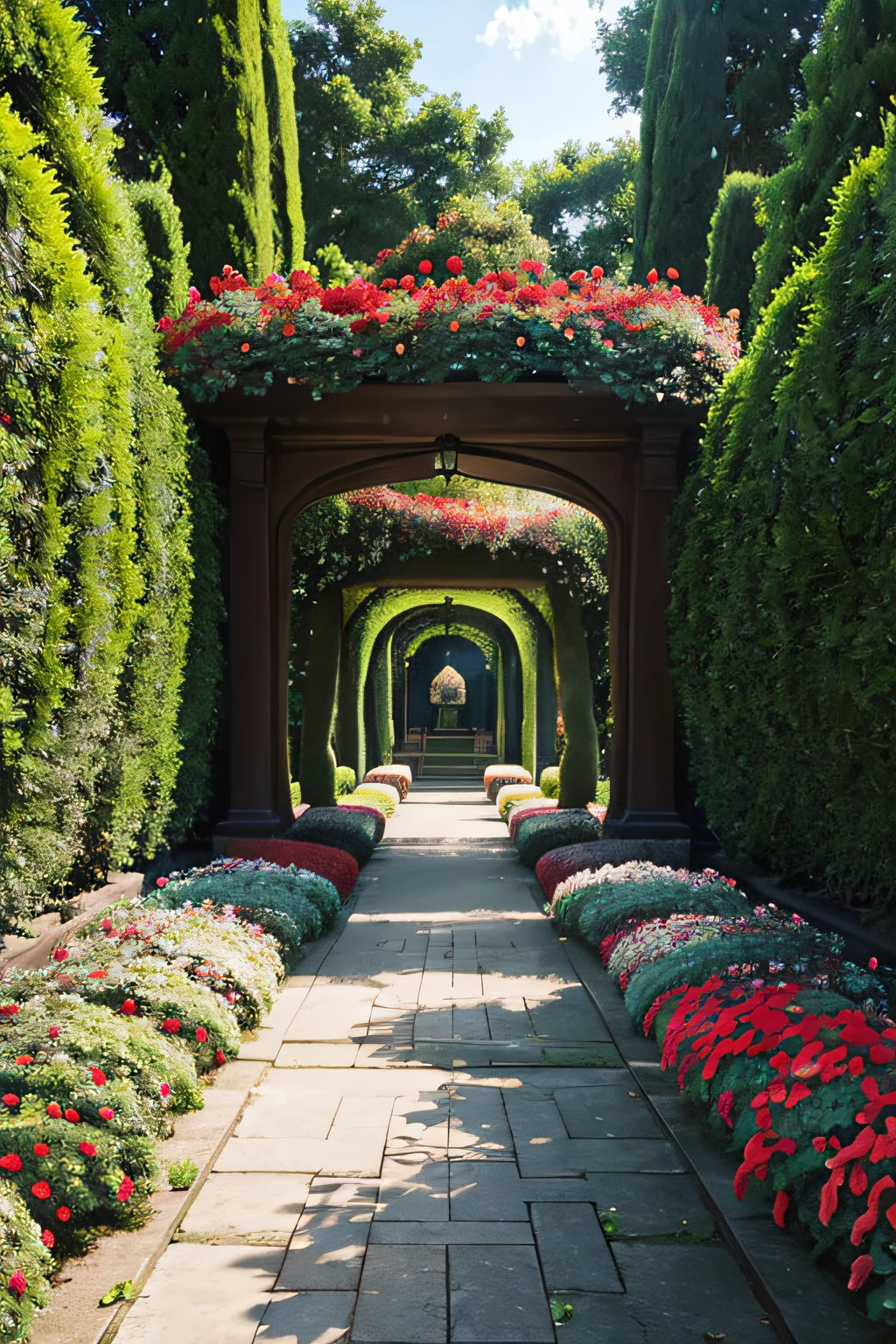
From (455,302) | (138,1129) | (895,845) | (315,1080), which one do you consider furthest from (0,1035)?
(455,302)

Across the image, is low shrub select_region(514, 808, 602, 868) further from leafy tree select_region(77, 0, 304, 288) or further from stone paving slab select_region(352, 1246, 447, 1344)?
stone paving slab select_region(352, 1246, 447, 1344)

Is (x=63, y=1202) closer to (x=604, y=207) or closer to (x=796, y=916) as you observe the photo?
(x=796, y=916)

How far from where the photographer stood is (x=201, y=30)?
8.31 metres

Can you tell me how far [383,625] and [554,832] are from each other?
10.3 metres

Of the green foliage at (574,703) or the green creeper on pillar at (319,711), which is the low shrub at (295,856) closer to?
the green creeper on pillar at (319,711)

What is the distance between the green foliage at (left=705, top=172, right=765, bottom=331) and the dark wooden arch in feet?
3.59

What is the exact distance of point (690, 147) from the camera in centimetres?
983

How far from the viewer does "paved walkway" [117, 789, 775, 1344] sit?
2438mm

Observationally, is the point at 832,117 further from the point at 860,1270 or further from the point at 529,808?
the point at 529,808

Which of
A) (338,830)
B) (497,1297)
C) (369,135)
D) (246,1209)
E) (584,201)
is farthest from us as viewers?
(584,201)

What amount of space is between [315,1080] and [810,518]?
3.05 m

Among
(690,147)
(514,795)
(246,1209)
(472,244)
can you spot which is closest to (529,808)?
(514,795)

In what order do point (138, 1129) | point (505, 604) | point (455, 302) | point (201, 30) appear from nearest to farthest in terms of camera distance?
point (138, 1129) < point (455, 302) < point (201, 30) < point (505, 604)

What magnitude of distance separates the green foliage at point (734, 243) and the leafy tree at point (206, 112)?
371 cm
